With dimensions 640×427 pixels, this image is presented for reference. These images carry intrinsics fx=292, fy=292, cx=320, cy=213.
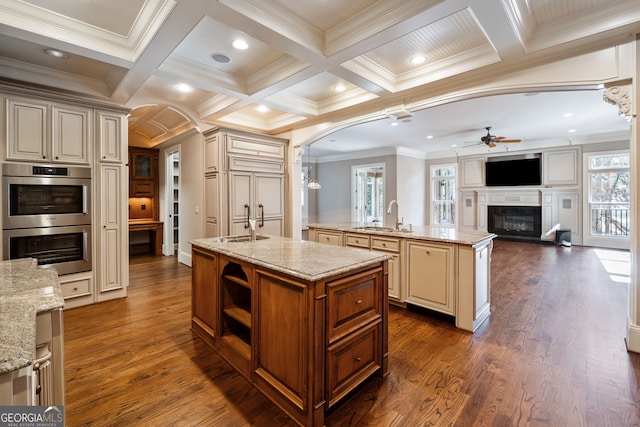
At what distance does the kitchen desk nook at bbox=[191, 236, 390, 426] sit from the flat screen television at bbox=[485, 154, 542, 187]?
814 cm

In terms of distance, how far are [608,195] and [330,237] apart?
762 centimetres

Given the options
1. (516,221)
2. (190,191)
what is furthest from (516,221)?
(190,191)

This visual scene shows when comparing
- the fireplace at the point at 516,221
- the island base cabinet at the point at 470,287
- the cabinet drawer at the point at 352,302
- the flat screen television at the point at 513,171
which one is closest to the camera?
the cabinet drawer at the point at 352,302

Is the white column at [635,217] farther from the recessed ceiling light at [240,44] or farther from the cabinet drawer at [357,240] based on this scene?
the recessed ceiling light at [240,44]

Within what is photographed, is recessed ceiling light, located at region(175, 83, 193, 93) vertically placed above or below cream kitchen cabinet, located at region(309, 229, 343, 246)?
above

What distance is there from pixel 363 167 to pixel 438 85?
5.79 m

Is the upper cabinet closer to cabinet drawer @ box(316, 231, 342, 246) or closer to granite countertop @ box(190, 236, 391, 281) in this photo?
cabinet drawer @ box(316, 231, 342, 246)

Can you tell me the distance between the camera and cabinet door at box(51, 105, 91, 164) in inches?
127

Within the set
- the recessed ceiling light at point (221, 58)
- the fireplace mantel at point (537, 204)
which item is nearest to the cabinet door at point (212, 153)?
the recessed ceiling light at point (221, 58)

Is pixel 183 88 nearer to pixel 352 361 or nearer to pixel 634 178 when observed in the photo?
pixel 352 361

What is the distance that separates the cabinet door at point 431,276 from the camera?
2.93 m

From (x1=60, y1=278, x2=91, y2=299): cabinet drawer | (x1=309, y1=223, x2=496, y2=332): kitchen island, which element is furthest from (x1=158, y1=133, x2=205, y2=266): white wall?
(x1=309, y1=223, x2=496, y2=332): kitchen island

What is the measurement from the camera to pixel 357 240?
3.73 metres

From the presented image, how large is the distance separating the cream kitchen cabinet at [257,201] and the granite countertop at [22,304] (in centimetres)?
292
